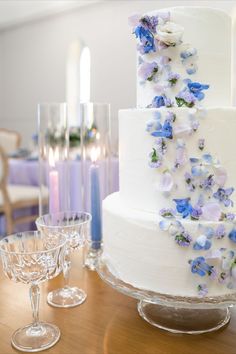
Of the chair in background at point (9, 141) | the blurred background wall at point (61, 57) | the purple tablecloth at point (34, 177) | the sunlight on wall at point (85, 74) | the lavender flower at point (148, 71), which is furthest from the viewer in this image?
the sunlight on wall at point (85, 74)

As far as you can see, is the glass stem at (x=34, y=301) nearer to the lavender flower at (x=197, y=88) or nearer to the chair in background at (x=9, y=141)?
the lavender flower at (x=197, y=88)

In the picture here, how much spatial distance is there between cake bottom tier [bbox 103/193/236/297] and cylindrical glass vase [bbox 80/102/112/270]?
31cm

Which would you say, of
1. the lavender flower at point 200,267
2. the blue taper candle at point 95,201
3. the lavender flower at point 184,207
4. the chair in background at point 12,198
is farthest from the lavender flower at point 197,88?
the chair in background at point 12,198

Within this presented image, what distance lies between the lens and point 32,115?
677 centimetres

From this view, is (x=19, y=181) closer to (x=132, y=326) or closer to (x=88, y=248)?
(x=88, y=248)

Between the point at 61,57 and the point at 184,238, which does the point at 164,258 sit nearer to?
the point at 184,238

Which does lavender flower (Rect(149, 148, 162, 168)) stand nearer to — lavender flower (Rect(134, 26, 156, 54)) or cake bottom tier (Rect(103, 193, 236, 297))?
cake bottom tier (Rect(103, 193, 236, 297))

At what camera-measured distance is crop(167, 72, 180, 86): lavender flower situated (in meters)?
0.86

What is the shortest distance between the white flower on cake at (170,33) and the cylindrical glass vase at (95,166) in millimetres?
442

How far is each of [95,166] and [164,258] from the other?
454 mm

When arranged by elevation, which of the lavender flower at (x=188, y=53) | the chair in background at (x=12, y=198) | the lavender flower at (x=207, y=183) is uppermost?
the lavender flower at (x=188, y=53)

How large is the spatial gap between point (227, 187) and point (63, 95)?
18.7 ft

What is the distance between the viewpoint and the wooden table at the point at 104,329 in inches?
30.1

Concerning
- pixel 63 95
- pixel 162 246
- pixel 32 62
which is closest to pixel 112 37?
pixel 63 95
